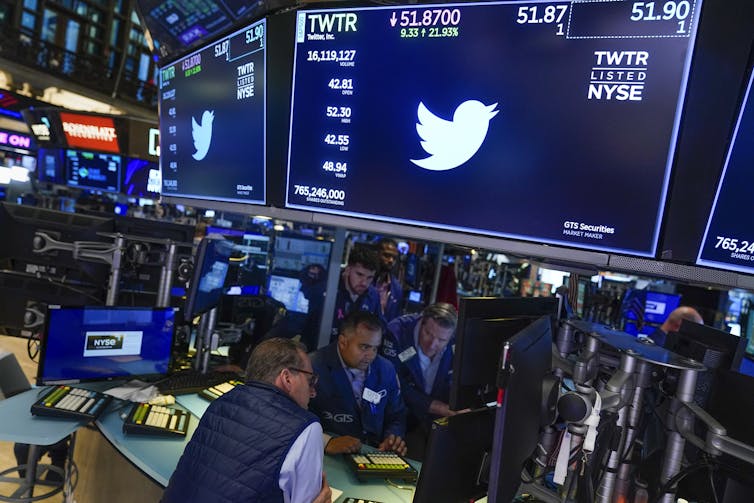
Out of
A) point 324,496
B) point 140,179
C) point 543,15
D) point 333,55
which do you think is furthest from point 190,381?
point 140,179

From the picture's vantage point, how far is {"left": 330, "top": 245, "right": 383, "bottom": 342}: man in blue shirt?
4348mm

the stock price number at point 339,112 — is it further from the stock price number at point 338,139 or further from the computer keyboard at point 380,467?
the computer keyboard at point 380,467

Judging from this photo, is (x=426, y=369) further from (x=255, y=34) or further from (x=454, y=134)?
(x=255, y=34)

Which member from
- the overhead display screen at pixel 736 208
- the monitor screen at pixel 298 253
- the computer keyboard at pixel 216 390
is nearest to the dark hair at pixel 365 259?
the monitor screen at pixel 298 253

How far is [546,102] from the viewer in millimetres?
1505

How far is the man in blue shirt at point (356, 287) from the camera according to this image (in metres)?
4.35

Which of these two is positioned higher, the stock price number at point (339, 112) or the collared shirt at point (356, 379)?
the stock price number at point (339, 112)

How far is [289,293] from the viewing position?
456 cm

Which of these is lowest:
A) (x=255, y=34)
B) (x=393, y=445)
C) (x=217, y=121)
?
(x=393, y=445)

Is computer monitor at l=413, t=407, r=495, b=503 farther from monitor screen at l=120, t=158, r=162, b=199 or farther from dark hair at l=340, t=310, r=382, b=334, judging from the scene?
monitor screen at l=120, t=158, r=162, b=199

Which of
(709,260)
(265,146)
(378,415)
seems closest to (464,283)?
(378,415)

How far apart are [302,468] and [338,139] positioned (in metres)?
1.15

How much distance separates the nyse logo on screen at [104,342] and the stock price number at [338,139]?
157cm

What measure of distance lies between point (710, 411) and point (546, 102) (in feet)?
3.42
